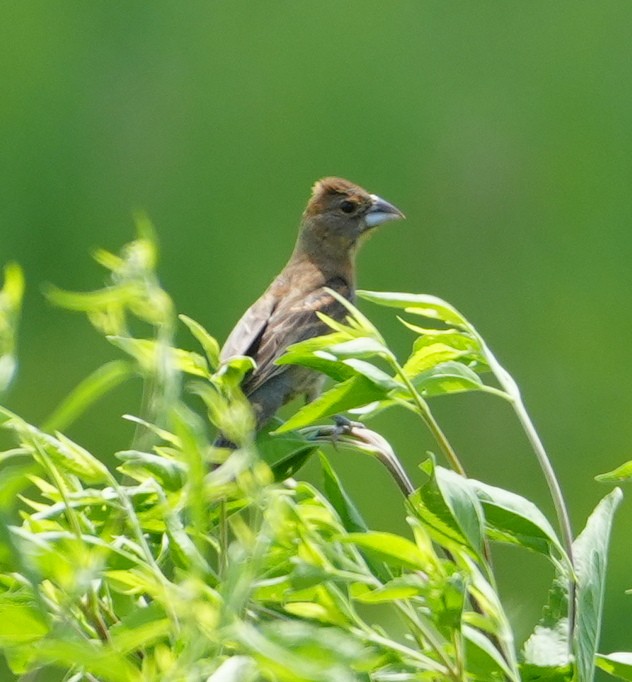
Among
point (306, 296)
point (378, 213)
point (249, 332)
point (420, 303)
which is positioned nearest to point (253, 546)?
point (420, 303)

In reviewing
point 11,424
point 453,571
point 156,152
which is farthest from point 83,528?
point 156,152

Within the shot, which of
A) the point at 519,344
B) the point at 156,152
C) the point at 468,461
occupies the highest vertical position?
the point at 156,152

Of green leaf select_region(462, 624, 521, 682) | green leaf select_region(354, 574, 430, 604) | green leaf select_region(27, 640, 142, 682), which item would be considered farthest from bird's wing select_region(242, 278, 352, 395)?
green leaf select_region(27, 640, 142, 682)

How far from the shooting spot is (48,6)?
3871 millimetres

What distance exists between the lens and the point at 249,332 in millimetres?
2570

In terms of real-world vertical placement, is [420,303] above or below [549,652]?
above

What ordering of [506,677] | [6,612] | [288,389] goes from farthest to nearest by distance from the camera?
[288,389] < [506,677] < [6,612]

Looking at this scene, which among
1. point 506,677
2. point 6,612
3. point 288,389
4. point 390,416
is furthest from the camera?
point 390,416

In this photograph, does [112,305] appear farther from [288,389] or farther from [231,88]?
[231,88]

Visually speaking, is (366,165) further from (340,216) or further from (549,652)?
(549,652)

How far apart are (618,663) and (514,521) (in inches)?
4.8

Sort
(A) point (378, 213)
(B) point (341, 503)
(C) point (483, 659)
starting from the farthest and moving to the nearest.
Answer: (A) point (378, 213)
(B) point (341, 503)
(C) point (483, 659)

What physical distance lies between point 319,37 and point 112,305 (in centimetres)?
327

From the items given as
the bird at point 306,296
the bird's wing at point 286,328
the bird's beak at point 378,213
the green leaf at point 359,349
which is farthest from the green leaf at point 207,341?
the bird's beak at point 378,213
